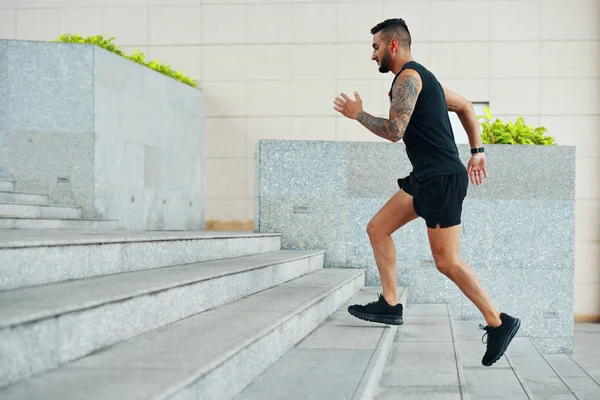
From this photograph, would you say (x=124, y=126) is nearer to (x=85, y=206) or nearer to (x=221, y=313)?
(x=85, y=206)

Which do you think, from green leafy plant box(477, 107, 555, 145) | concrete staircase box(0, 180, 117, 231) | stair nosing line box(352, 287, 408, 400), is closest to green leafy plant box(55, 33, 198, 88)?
concrete staircase box(0, 180, 117, 231)

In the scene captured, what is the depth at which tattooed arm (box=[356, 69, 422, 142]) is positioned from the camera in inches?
176

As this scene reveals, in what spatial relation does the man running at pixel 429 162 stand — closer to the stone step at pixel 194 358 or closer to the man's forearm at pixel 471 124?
the man's forearm at pixel 471 124

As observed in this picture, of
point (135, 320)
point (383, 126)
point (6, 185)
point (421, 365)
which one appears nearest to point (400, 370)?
point (421, 365)

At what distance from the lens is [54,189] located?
9.21 metres

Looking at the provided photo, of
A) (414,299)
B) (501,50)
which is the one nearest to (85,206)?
(414,299)

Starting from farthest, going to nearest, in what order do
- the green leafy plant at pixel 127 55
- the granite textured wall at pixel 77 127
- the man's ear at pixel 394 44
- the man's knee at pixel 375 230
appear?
the green leafy plant at pixel 127 55, the granite textured wall at pixel 77 127, the man's knee at pixel 375 230, the man's ear at pixel 394 44

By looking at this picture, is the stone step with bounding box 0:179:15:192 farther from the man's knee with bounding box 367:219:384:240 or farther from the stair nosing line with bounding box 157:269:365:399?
the man's knee with bounding box 367:219:384:240

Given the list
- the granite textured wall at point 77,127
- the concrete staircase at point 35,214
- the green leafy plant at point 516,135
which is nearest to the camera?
the concrete staircase at point 35,214

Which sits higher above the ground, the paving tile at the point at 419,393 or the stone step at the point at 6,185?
the stone step at the point at 6,185

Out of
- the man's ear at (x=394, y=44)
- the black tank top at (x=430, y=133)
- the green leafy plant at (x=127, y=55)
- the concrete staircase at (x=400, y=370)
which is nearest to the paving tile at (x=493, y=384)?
the concrete staircase at (x=400, y=370)

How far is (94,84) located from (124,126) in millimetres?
961

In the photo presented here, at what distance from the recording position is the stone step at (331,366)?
10.5ft

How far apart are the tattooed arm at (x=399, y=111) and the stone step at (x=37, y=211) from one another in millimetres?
3485
